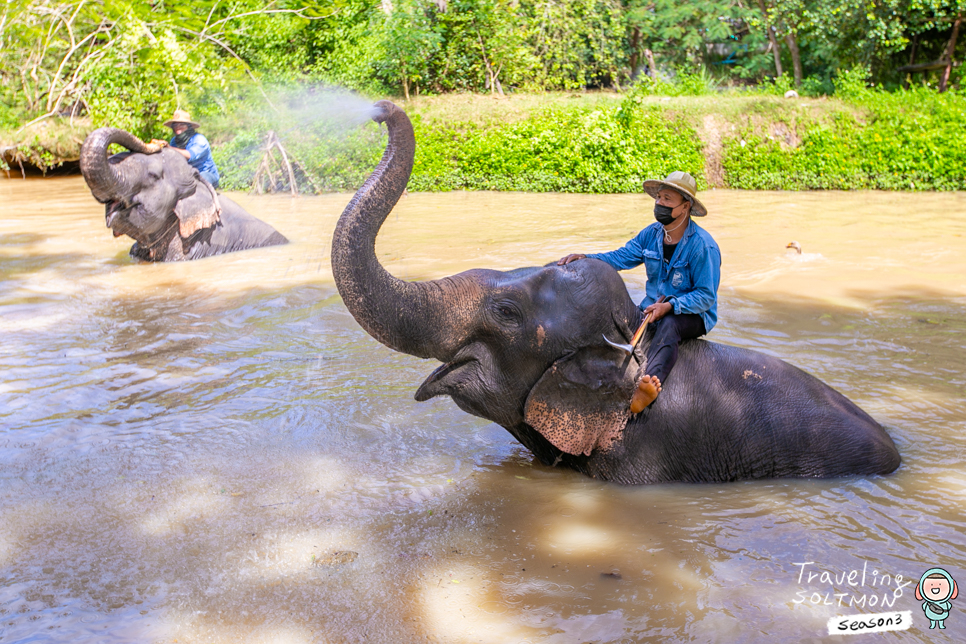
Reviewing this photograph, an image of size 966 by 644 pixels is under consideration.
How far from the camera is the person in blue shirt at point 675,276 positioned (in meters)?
3.79

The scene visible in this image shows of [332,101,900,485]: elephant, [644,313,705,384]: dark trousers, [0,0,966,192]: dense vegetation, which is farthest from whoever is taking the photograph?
[0,0,966,192]: dense vegetation

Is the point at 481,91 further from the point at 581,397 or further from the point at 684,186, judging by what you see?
the point at 581,397

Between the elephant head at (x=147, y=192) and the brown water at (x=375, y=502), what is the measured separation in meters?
1.29

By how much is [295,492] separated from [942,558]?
9.62 ft

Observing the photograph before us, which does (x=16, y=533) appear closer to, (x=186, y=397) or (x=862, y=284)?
(x=186, y=397)

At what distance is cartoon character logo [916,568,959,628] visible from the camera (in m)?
2.91

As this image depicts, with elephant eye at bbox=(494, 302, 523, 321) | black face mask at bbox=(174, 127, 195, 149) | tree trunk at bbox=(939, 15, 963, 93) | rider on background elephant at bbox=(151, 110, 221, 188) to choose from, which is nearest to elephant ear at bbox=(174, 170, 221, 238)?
rider on background elephant at bbox=(151, 110, 221, 188)

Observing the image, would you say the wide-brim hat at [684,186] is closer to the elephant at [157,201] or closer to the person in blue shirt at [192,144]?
the elephant at [157,201]

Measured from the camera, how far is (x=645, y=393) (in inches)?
145

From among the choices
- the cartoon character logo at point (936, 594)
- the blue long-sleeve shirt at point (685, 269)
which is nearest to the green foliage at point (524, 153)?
the blue long-sleeve shirt at point (685, 269)

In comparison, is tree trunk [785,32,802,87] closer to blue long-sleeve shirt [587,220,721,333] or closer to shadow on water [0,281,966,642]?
shadow on water [0,281,966,642]

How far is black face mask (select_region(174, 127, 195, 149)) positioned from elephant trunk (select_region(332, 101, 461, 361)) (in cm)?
763

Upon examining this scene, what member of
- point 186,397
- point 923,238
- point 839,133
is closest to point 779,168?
point 839,133

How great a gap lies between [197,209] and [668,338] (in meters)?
7.06
